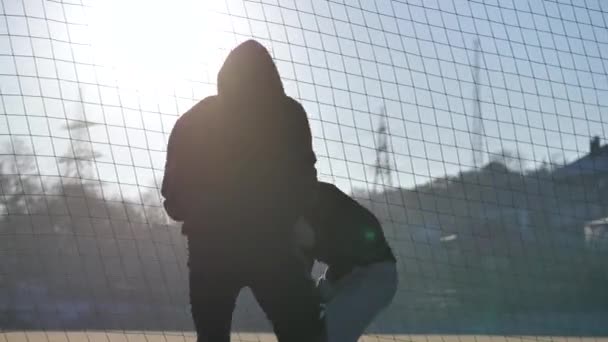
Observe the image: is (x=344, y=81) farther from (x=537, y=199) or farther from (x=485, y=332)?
(x=485, y=332)

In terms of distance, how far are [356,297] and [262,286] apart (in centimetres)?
37

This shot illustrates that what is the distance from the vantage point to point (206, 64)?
6434 mm

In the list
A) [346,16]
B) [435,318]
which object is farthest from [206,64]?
[435,318]

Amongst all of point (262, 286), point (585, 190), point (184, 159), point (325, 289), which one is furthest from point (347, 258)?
point (585, 190)

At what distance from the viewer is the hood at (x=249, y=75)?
2.98 metres

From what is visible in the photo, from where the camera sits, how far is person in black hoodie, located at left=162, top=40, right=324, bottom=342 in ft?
9.66

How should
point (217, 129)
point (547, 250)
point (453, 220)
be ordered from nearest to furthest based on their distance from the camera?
1. point (217, 129)
2. point (547, 250)
3. point (453, 220)

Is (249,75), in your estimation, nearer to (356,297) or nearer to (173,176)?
(173,176)

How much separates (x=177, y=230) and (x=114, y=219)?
2.08 ft

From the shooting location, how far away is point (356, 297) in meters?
3.16

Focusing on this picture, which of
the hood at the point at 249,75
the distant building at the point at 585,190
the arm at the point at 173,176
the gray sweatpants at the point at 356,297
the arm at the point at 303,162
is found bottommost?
the distant building at the point at 585,190

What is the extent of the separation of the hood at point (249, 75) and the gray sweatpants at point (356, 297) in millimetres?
684

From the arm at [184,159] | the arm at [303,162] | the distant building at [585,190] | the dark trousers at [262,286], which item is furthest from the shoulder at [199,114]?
the distant building at [585,190]

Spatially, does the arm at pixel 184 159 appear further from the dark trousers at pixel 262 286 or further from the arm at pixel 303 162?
the arm at pixel 303 162
